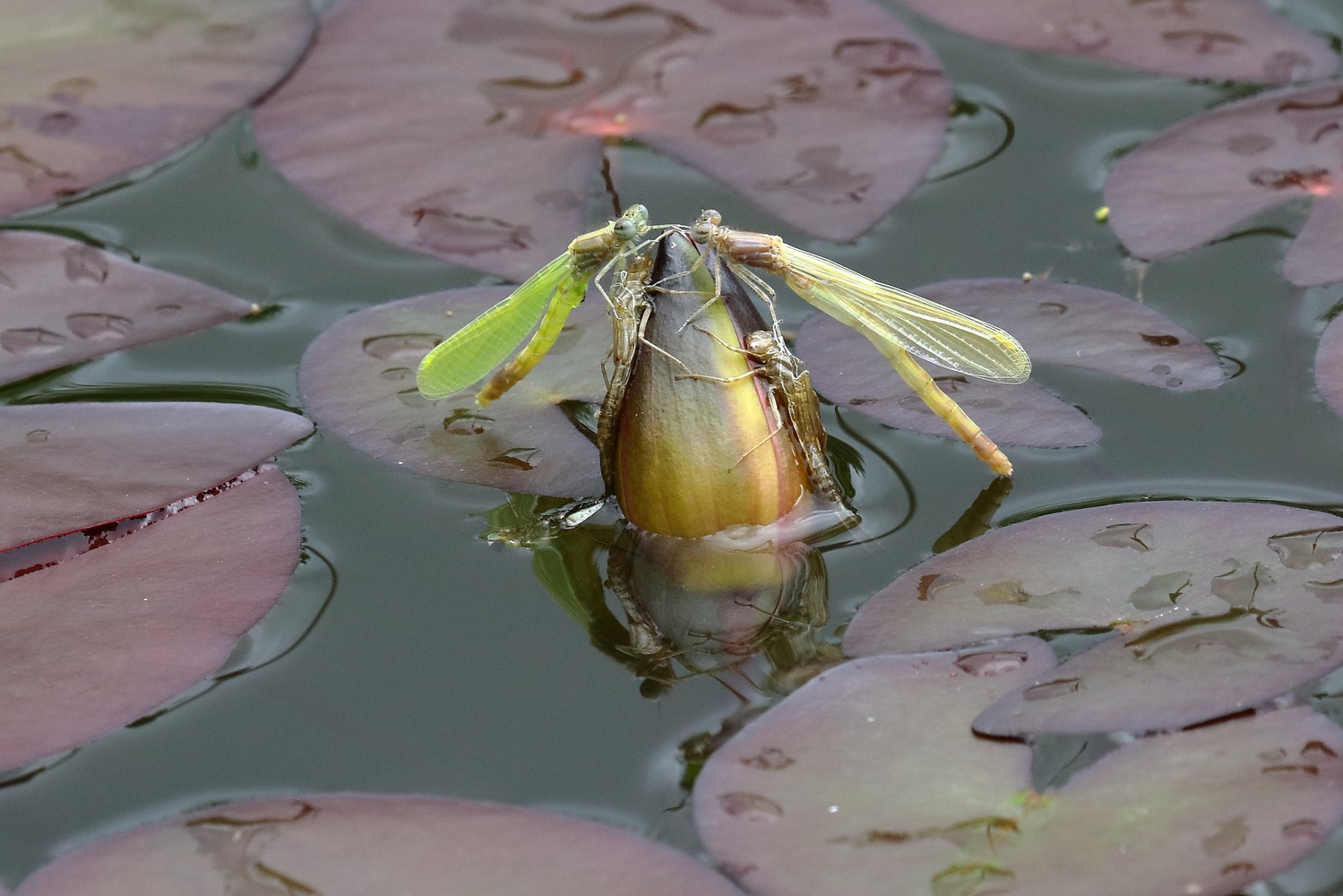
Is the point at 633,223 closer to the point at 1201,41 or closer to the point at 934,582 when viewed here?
the point at 934,582

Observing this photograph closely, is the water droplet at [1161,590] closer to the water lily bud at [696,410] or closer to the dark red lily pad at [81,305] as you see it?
the water lily bud at [696,410]

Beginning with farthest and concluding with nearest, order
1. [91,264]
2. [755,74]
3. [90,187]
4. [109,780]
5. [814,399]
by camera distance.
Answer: [755,74] → [90,187] → [91,264] → [814,399] → [109,780]

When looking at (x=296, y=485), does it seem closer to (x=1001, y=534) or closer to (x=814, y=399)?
(x=814, y=399)

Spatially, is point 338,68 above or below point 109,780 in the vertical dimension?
above

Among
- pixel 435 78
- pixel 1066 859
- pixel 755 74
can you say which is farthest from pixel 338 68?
pixel 1066 859

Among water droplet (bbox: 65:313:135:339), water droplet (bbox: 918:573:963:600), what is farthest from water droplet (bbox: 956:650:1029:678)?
water droplet (bbox: 65:313:135:339)

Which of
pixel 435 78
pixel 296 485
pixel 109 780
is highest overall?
pixel 435 78

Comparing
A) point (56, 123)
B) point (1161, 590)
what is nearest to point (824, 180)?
point (1161, 590)
